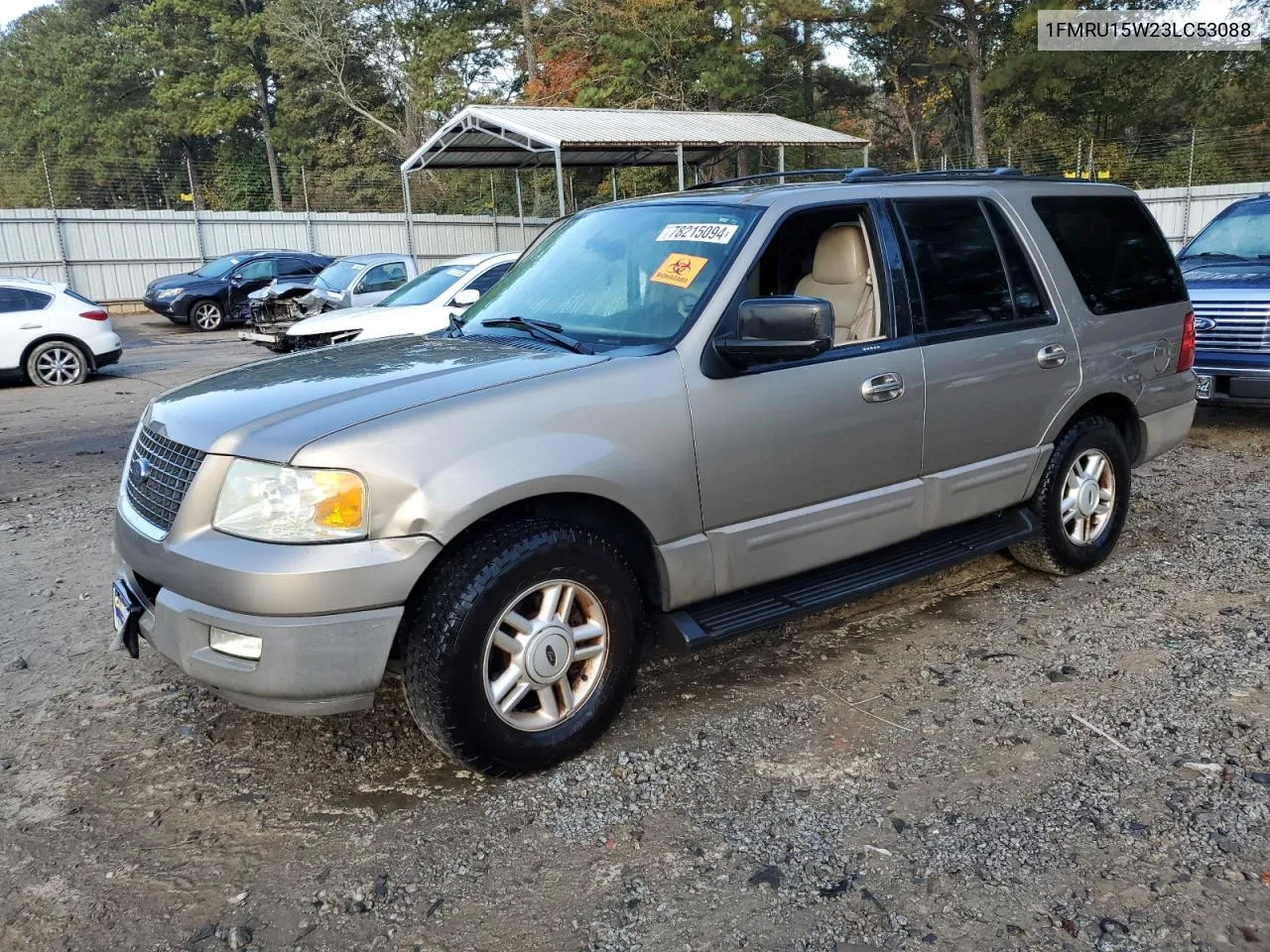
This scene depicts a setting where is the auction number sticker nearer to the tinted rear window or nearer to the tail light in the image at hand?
the tinted rear window

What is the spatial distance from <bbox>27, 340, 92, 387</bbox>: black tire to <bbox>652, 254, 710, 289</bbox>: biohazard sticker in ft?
39.1

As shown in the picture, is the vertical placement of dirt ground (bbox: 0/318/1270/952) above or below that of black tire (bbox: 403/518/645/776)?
below

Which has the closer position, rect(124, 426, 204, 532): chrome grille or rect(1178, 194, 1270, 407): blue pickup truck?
rect(124, 426, 204, 532): chrome grille

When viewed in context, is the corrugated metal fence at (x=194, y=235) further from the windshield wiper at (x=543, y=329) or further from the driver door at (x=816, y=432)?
the windshield wiper at (x=543, y=329)

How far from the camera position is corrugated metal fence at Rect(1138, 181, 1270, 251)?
24.3 m

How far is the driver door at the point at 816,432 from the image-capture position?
11.8ft

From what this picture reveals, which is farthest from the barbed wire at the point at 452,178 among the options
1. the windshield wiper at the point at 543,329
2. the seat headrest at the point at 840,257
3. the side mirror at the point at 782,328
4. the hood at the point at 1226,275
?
the side mirror at the point at 782,328

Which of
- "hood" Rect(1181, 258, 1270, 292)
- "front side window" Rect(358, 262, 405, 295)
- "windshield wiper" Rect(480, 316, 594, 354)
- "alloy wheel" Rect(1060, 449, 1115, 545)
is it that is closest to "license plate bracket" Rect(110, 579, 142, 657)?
"windshield wiper" Rect(480, 316, 594, 354)

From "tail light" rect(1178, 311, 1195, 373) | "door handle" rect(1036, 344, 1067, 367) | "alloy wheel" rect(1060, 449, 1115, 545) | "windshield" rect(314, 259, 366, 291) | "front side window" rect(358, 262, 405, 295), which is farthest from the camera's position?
"windshield" rect(314, 259, 366, 291)

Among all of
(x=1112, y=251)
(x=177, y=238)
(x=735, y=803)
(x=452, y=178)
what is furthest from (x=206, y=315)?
(x=452, y=178)

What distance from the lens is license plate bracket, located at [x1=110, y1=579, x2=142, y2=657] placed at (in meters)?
3.31

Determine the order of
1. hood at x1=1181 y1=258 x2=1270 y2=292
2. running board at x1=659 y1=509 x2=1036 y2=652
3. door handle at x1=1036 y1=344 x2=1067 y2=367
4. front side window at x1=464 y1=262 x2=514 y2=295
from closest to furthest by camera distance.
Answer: running board at x1=659 y1=509 x2=1036 y2=652 → door handle at x1=1036 y1=344 x2=1067 y2=367 → hood at x1=1181 y1=258 x2=1270 y2=292 → front side window at x1=464 y1=262 x2=514 y2=295

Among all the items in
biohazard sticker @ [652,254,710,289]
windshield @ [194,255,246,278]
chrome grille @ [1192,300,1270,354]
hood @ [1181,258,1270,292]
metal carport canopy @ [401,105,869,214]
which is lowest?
chrome grille @ [1192,300,1270,354]

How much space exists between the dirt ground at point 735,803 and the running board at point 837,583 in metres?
0.37
